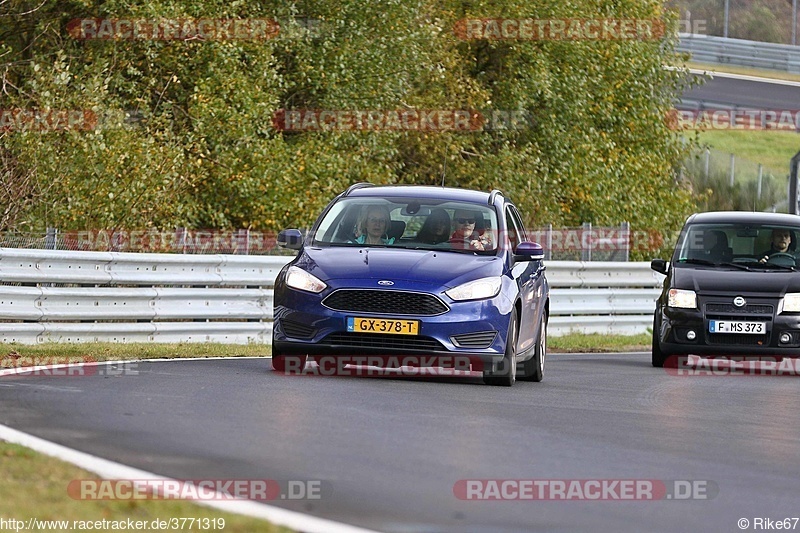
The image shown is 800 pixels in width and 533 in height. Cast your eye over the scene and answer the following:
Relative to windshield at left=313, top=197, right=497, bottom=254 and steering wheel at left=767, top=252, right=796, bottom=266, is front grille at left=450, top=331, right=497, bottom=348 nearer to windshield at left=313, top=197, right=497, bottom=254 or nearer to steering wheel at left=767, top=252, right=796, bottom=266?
windshield at left=313, top=197, right=497, bottom=254

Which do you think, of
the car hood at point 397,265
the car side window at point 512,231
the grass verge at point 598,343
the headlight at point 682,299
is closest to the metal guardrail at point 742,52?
the grass verge at point 598,343

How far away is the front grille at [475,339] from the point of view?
12555 mm

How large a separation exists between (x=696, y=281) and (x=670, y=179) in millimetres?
16498

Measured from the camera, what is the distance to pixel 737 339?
1731cm

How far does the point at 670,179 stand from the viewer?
3375 cm

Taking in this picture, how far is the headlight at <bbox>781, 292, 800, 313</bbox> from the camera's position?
17211mm

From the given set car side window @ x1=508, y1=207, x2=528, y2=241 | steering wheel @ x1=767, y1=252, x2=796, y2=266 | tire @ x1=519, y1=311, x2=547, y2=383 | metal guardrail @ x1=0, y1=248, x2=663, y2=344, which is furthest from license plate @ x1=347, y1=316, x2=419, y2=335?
steering wheel @ x1=767, y1=252, x2=796, y2=266

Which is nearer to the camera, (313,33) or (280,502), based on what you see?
(280,502)

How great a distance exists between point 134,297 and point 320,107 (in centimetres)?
1095

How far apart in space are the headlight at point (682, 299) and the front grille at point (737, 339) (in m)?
0.40

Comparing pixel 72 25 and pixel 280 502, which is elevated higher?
pixel 72 25

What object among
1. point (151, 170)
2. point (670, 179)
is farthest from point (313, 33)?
point (670, 179)

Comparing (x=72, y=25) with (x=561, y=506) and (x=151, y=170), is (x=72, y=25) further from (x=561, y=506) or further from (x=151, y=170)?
(x=561, y=506)

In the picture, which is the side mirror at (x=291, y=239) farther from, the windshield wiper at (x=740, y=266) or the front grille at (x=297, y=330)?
the windshield wiper at (x=740, y=266)
